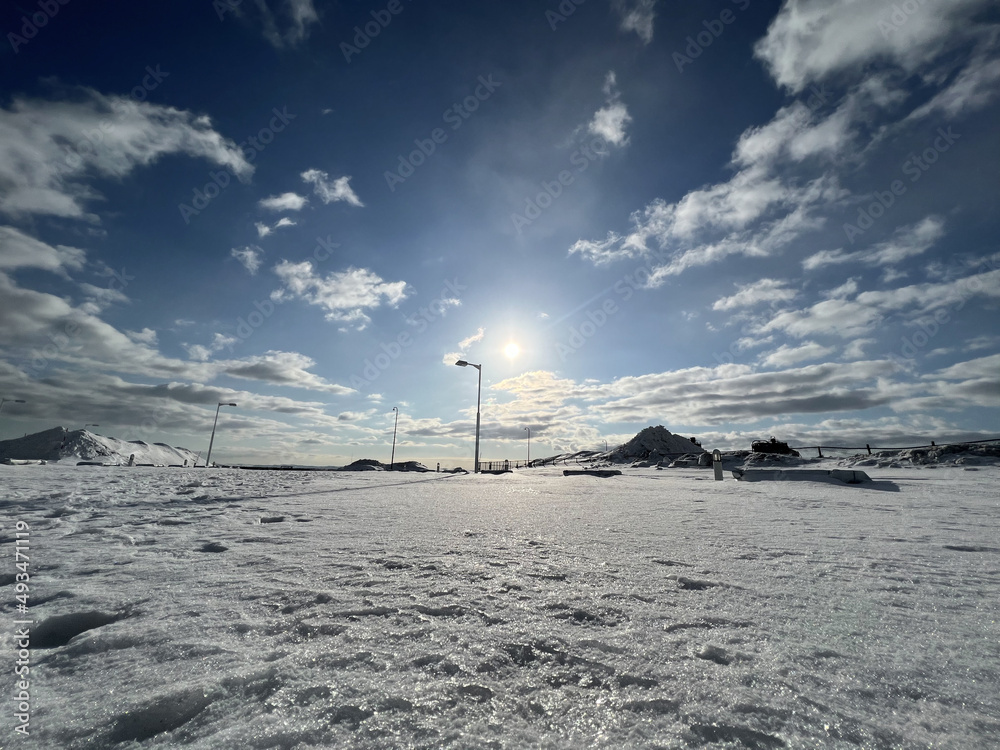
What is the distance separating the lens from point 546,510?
555 centimetres

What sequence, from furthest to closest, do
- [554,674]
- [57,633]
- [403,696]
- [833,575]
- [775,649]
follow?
[833,575] < [57,633] < [775,649] < [554,674] < [403,696]

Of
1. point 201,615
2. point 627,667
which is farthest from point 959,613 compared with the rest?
point 201,615

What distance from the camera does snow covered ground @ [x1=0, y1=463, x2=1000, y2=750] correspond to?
3.58 ft

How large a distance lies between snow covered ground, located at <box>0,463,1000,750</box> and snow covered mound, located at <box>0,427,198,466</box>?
3677 inches

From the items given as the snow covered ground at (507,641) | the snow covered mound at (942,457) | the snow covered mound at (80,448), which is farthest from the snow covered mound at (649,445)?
the snow covered mound at (80,448)

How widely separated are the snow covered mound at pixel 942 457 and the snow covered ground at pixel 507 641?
22399 millimetres

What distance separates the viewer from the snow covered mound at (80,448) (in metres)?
87.2

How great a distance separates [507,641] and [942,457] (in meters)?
27.6

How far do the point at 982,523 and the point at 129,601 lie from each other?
23.7ft

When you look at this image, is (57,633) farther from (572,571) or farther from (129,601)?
(572,571)

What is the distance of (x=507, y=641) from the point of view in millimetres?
1592

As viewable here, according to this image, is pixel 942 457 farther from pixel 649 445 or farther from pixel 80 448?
pixel 80 448

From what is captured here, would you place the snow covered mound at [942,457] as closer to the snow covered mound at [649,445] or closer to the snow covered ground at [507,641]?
the snow covered ground at [507,641]

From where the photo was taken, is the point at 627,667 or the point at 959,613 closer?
the point at 627,667
